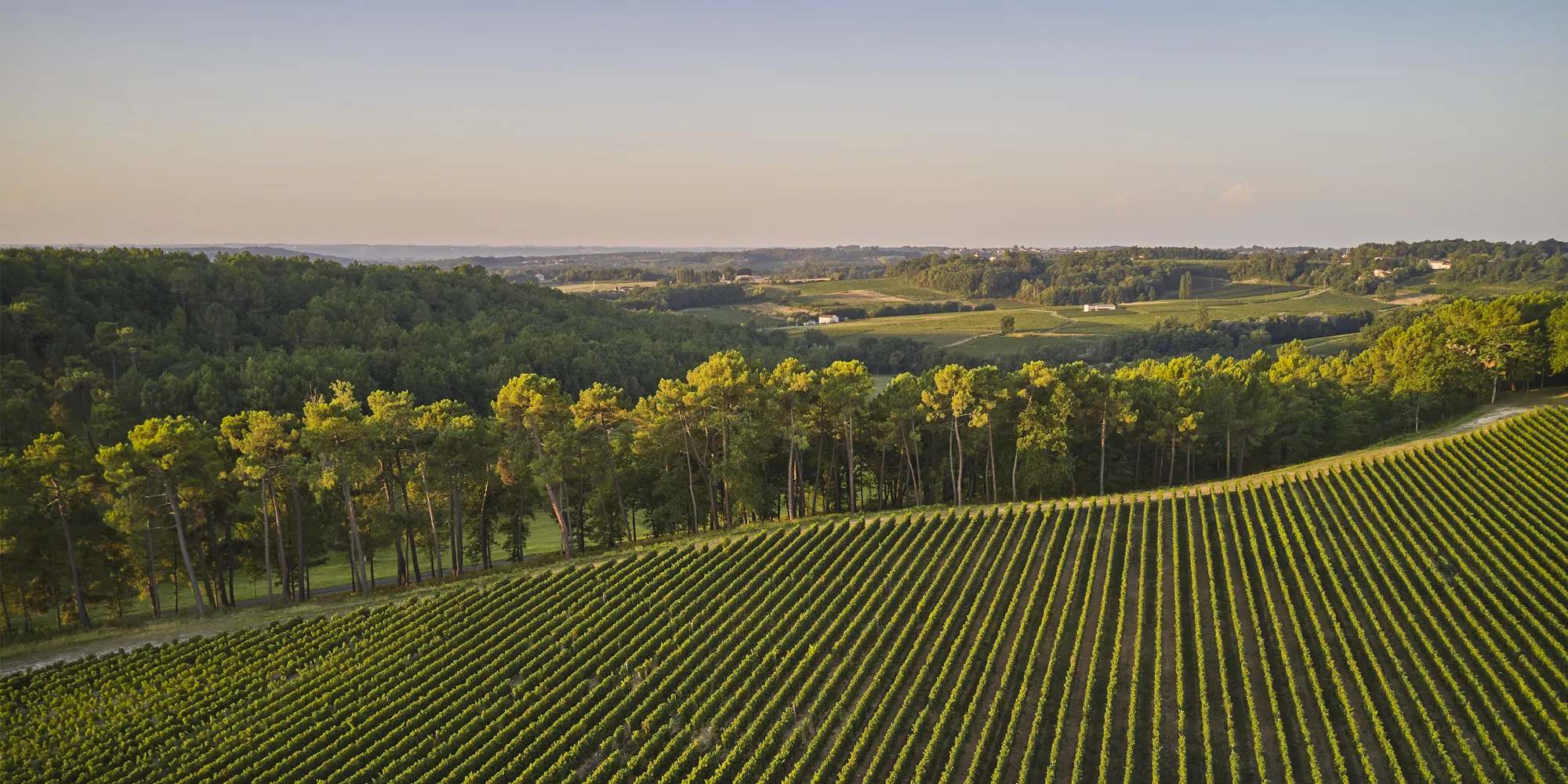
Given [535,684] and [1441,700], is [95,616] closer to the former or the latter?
[535,684]

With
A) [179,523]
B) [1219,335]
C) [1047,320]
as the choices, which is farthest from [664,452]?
[1047,320]

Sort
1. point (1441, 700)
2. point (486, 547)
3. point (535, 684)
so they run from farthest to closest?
point (486, 547)
point (535, 684)
point (1441, 700)

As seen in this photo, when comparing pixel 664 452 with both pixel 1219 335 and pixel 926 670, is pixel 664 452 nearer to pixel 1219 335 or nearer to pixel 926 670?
pixel 926 670

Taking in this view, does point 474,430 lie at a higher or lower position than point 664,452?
higher

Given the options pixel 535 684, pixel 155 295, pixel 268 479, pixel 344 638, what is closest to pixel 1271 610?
pixel 535 684

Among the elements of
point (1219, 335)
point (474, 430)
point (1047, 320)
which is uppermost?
point (474, 430)

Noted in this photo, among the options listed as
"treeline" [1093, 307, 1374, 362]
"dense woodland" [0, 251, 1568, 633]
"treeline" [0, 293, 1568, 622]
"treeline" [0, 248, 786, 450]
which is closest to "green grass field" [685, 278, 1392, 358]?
"treeline" [1093, 307, 1374, 362]

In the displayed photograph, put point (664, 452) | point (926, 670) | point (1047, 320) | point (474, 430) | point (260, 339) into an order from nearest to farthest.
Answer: point (926, 670)
point (474, 430)
point (664, 452)
point (260, 339)
point (1047, 320)
